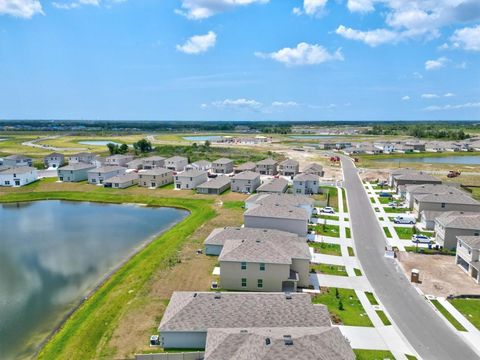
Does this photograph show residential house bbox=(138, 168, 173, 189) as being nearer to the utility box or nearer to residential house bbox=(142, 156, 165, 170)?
residential house bbox=(142, 156, 165, 170)

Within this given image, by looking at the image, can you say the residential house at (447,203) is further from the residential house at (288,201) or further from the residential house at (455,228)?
the residential house at (288,201)

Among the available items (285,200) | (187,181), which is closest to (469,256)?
(285,200)

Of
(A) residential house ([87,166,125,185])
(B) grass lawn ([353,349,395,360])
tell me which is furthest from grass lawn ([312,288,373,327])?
(A) residential house ([87,166,125,185])

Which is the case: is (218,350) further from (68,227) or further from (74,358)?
(68,227)

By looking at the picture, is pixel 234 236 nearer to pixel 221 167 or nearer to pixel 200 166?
pixel 221 167

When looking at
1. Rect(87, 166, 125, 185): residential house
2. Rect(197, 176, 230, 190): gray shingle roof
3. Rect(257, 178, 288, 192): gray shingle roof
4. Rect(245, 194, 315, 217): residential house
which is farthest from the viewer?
Rect(87, 166, 125, 185): residential house

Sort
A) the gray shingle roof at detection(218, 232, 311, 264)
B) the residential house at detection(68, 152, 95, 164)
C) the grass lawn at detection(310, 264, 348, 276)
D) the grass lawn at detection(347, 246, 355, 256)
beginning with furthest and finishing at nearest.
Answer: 1. the residential house at detection(68, 152, 95, 164)
2. the grass lawn at detection(347, 246, 355, 256)
3. the grass lawn at detection(310, 264, 348, 276)
4. the gray shingle roof at detection(218, 232, 311, 264)
